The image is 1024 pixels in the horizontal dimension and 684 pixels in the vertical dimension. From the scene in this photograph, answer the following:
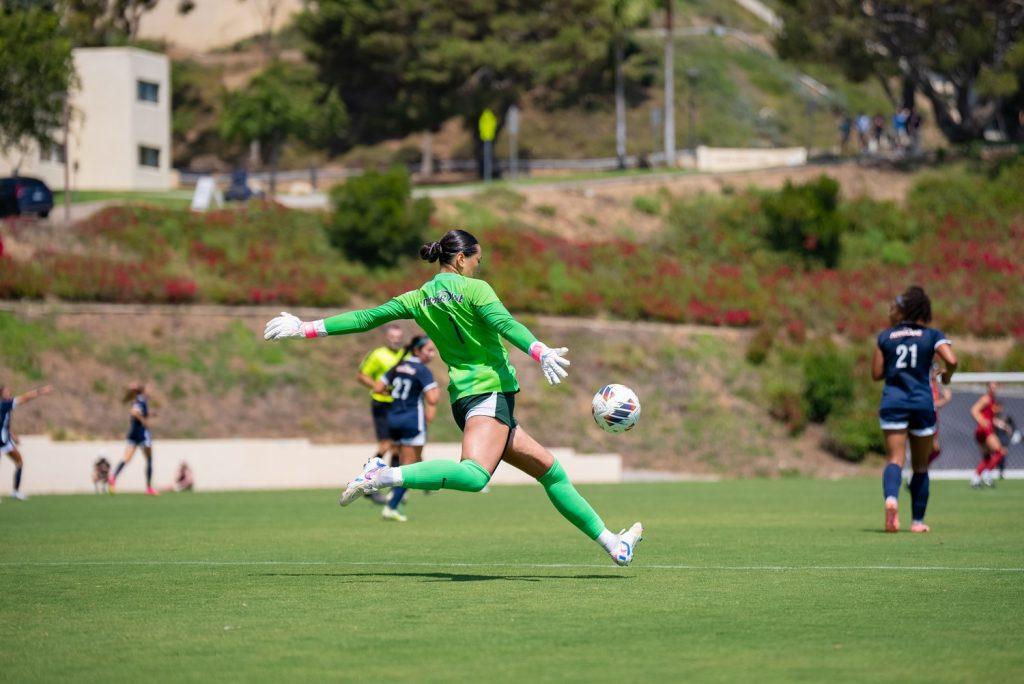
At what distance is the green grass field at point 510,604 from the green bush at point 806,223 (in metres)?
41.7

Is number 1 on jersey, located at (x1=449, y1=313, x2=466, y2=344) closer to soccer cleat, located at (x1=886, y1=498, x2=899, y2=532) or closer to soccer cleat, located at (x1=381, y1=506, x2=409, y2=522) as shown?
soccer cleat, located at (x1=886, y1=498, x2=899, y2=532)

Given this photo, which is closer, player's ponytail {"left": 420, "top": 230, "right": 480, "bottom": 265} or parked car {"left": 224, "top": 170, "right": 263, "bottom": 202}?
player's ponytail {"left": 420, "top": 230, "right": 480, "bottom": 265}

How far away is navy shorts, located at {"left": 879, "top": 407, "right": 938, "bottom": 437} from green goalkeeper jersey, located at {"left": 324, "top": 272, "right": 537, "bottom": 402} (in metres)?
4.94

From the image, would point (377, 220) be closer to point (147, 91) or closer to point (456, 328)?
point (147, 91)

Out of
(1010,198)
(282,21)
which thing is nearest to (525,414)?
(1010,198)

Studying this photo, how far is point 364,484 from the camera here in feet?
28.9

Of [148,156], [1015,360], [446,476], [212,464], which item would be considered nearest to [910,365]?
[446,476]

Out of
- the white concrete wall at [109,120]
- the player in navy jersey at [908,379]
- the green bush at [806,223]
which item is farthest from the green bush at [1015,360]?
the white concrete wall at [109,120]

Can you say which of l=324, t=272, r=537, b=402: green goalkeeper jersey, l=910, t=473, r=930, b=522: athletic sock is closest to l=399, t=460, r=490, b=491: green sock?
l=324, t=272, r=537, b=402: green goalkeeper jersey

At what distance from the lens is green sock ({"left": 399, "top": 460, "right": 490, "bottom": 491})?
29.4 ft

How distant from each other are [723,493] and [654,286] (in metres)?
26.9

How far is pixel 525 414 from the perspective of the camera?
43125 mm

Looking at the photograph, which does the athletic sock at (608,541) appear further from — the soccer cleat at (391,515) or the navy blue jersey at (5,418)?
the navy blue jersey at (5,418)

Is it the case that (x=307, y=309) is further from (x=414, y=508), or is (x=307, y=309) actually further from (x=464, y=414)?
(x=464, y=414)
